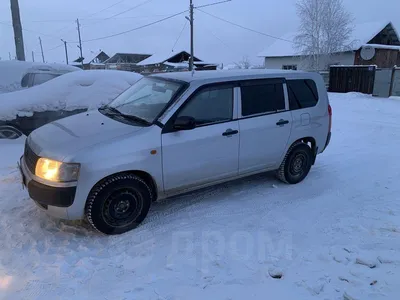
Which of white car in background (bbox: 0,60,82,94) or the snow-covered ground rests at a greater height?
white car in background (bbox: 0,60,82,94)

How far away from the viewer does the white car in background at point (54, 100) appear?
6.57m

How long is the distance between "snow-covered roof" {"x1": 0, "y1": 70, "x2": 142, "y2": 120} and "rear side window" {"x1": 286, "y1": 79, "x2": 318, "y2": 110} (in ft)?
13.0

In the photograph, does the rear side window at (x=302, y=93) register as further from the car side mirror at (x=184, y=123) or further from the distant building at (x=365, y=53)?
the distant building at (x=365, y=53)

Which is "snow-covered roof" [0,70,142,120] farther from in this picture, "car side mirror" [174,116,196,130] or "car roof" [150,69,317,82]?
"car side mirror" [174,116,196,130]

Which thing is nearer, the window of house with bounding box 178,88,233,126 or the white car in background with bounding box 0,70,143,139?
the window of house with bounding box 178,88,233,126

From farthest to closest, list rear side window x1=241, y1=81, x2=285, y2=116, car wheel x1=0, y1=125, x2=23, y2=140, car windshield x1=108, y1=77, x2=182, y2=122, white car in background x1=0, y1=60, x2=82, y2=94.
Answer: white car in background x1=0, y1=60, x2=82, y2=94 < car wheel x1=0, y1=125, x2=23, y2=140 < rear side window x1=241, y1=81, x2=285, y2=116 < car windshield x1=108, y1=77, x2=182, y2=122

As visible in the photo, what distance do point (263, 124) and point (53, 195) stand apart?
275 centimetres

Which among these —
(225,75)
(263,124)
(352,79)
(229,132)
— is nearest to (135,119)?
(229,132)

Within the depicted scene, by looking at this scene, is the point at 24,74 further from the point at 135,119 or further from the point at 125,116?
the point at 135,119

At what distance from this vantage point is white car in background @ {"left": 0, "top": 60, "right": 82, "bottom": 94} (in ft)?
32.0

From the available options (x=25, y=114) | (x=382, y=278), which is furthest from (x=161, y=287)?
(x=25, y=114)

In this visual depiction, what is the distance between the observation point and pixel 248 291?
269cm

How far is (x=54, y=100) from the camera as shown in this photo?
682cm

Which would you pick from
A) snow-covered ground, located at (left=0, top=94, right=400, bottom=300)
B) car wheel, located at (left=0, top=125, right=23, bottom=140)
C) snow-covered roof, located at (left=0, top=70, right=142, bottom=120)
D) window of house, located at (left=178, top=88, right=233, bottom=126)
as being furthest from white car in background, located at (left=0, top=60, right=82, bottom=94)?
window of house, located at (left=178, top=88, right=233, bottom=126)
